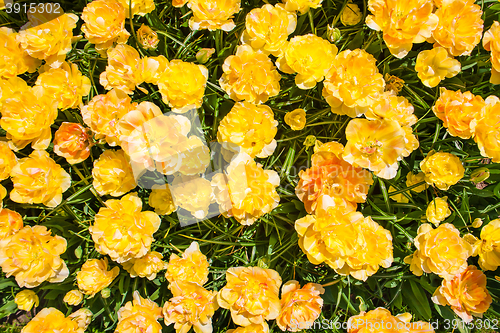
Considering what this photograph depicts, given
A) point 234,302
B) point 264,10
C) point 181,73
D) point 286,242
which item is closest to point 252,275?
point 234,302

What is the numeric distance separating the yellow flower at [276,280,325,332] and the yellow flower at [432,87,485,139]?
106 centimetres

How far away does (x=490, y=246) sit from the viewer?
4.65ft

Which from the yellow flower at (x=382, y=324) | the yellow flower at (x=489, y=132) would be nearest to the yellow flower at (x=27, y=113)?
the yellow flower at (x=382, y=324)

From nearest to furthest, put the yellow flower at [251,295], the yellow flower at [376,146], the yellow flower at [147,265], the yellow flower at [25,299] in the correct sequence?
the yellow flower at [376,146]
the yellow flower at [251,295]
the yellow flower at [147,265]
the yellow flower at [25,299]

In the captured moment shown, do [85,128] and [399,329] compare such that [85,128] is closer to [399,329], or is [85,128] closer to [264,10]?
[264,10]

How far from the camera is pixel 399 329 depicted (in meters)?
1.37

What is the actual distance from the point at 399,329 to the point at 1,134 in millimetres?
2443

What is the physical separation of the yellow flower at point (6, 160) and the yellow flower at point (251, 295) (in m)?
1.25

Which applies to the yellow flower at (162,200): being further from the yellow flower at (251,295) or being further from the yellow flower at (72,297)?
the yellow flower at (72,297)

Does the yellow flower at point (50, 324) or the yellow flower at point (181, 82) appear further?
the yellow flower at point (50, 324)

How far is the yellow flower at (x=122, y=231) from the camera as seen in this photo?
52.6 inches

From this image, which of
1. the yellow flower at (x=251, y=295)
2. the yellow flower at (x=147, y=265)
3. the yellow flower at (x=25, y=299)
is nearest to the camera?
the yellow flower at (x=251, y=295)

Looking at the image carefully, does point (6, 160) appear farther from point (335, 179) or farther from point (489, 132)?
point (489, 132)

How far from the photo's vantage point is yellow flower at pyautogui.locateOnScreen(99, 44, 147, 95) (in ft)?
4.27
